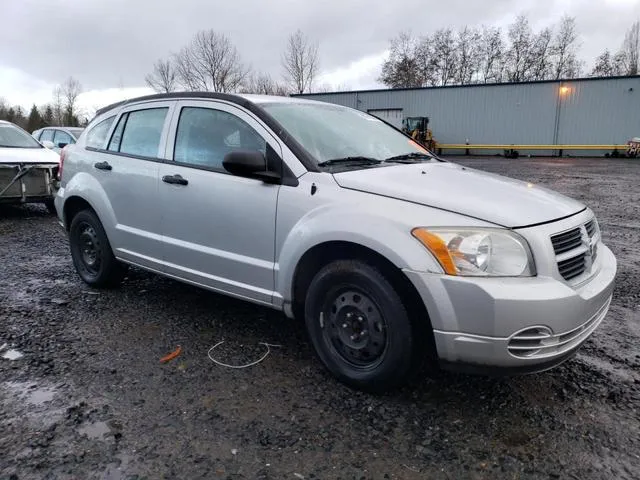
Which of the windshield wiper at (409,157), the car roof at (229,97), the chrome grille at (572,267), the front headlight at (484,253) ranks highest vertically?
the car roof at (229,97)

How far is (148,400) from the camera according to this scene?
2805 mm

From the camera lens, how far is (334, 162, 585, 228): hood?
2575 mm

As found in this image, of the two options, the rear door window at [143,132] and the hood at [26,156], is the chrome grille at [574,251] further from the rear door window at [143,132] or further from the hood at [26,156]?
the hood at [26,156]

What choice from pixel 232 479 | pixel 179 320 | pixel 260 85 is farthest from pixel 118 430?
pixel 260 85

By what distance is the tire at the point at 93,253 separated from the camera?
449cm

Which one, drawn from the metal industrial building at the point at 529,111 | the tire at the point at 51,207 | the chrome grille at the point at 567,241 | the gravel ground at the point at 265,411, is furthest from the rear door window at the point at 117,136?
the metal industrial building at the point at 529,111

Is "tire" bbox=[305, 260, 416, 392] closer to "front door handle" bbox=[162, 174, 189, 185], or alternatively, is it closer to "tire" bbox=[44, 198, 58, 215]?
"front door handle" bbox=[162, 174, 189, 185]

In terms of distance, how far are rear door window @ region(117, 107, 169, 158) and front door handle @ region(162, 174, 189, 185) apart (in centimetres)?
32

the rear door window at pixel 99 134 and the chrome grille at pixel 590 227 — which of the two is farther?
the rear door window at pixel 99 134

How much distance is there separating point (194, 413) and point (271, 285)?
0.90 m

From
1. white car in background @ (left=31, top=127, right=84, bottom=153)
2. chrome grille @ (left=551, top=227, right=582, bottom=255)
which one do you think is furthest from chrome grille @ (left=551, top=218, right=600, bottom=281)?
white car in background @ (left=31, top=127, right=84, bottom=153)

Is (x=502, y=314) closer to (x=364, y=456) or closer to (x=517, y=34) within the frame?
(x=364, y=456)

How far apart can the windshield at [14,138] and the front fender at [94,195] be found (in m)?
5.37

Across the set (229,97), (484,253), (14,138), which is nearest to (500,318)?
(484,253)
